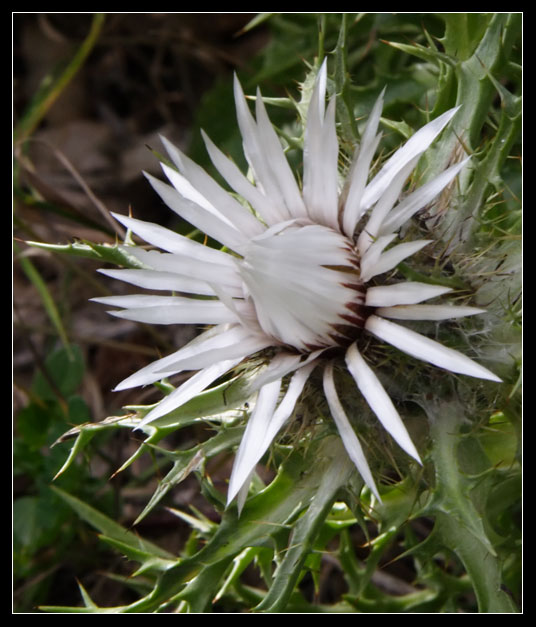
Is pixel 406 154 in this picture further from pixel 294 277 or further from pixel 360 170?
pixel 294 277

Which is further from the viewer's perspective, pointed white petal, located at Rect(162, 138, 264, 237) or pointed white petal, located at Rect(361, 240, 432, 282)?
pointed white petal, located at Rect(162, 138, 264, 237)

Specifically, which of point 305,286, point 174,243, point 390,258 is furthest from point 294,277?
point 174,243

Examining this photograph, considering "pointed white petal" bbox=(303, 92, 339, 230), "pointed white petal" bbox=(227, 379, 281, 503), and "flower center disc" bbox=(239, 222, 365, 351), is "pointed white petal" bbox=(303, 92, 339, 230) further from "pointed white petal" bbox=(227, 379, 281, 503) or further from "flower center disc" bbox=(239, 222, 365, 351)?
"pointed white petal" bbox=(227, 379, 281, 503)

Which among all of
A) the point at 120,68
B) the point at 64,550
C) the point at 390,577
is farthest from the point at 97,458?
the point at 120,68

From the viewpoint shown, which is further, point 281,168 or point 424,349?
point 281,168

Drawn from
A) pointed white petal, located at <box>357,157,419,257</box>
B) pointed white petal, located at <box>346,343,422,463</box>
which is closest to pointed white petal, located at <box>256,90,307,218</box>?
pointed white petal, located at <box>357,157,419,257</box>

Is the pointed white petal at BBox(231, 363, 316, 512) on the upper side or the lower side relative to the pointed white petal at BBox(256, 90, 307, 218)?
lower
